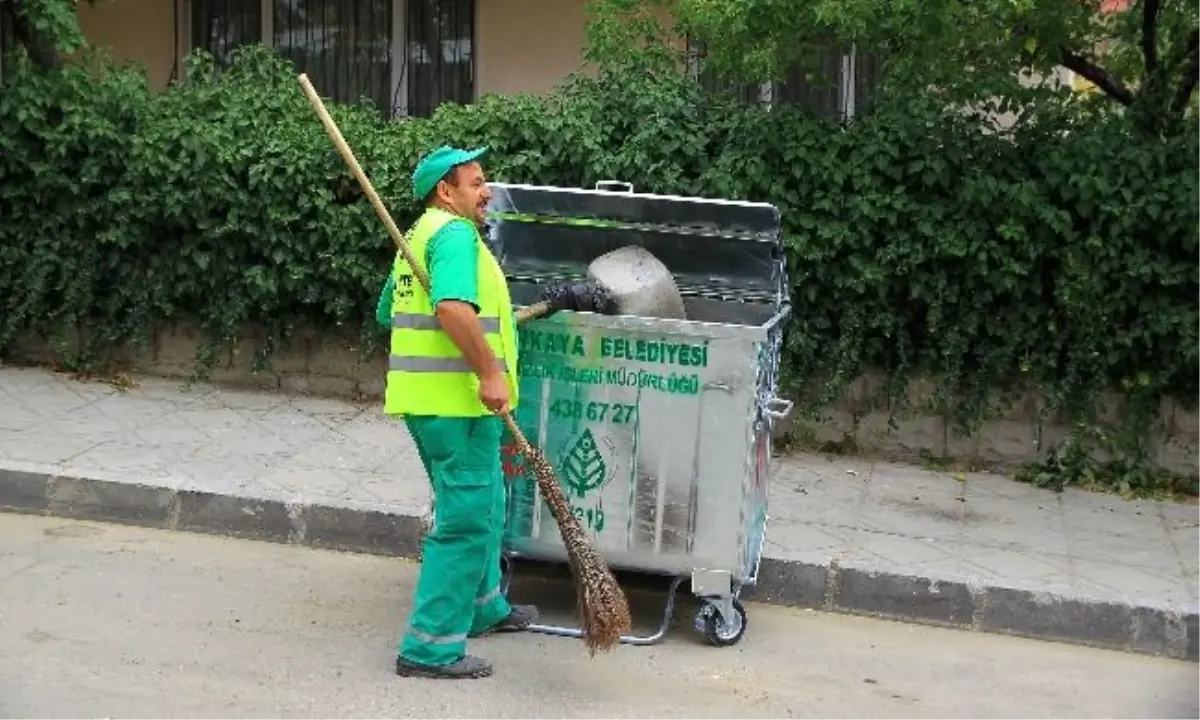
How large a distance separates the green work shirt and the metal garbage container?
63cm

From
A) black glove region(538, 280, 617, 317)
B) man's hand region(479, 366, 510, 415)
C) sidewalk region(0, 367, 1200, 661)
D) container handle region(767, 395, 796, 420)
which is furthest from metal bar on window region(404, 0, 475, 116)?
man's hand region(479, 366, 510, 415)

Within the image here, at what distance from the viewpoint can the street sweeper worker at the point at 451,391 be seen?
4.59m

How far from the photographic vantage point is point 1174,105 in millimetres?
7273

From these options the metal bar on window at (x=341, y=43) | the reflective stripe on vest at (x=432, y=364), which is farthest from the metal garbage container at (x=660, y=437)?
the metal bar on window at (x=341, y=43)

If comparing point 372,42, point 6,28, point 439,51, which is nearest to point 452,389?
point 6,28

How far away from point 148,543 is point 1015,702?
3.42 m

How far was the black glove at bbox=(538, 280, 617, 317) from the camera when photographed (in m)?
5.21

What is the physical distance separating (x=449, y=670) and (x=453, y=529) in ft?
1.50

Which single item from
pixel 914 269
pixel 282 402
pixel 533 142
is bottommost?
pixel 282 402

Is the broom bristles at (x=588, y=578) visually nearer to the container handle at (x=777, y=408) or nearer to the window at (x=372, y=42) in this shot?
the container handle at (x=777, y=408)

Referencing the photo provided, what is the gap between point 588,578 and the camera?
189 inches

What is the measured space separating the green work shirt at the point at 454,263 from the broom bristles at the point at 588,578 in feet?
1.69

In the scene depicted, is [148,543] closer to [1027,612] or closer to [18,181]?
[18,181]

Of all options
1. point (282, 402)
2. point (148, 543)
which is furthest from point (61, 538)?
point (282, 402)
